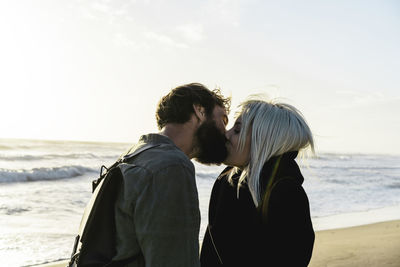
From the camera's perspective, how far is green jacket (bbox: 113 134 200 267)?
1.73 metres

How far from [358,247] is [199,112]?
614 centimetres

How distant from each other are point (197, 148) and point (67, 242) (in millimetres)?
5614

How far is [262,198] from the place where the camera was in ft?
7.92

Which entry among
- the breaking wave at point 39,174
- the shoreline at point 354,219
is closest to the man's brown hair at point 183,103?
the shoreline at point 354,219

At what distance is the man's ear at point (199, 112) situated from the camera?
2.43 m

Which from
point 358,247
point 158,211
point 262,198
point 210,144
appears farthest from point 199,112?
point 358,247

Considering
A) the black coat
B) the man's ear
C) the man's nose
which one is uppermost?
the man's ear

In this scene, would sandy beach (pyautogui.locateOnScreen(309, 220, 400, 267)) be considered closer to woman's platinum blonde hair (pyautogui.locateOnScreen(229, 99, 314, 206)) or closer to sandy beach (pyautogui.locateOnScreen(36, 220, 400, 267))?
sandy beach (pyautogui.locateOnScreen(36, 220, 400, 267))

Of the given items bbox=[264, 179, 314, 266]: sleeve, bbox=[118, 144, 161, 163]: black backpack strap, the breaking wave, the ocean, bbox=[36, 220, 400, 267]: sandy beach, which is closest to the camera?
bbox=[118, 144, 161, 163]: black backpack strap

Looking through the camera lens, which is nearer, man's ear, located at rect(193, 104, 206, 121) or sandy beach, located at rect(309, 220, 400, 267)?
man's ear, located at rect(193, 104, 206, 121)

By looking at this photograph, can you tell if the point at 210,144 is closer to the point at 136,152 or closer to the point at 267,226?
the point at 267,226

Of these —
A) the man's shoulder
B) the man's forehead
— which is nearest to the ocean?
the man's forehead

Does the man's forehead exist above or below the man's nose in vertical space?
above

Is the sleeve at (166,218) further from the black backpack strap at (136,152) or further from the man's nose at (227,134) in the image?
the man's nose at (227,134)
